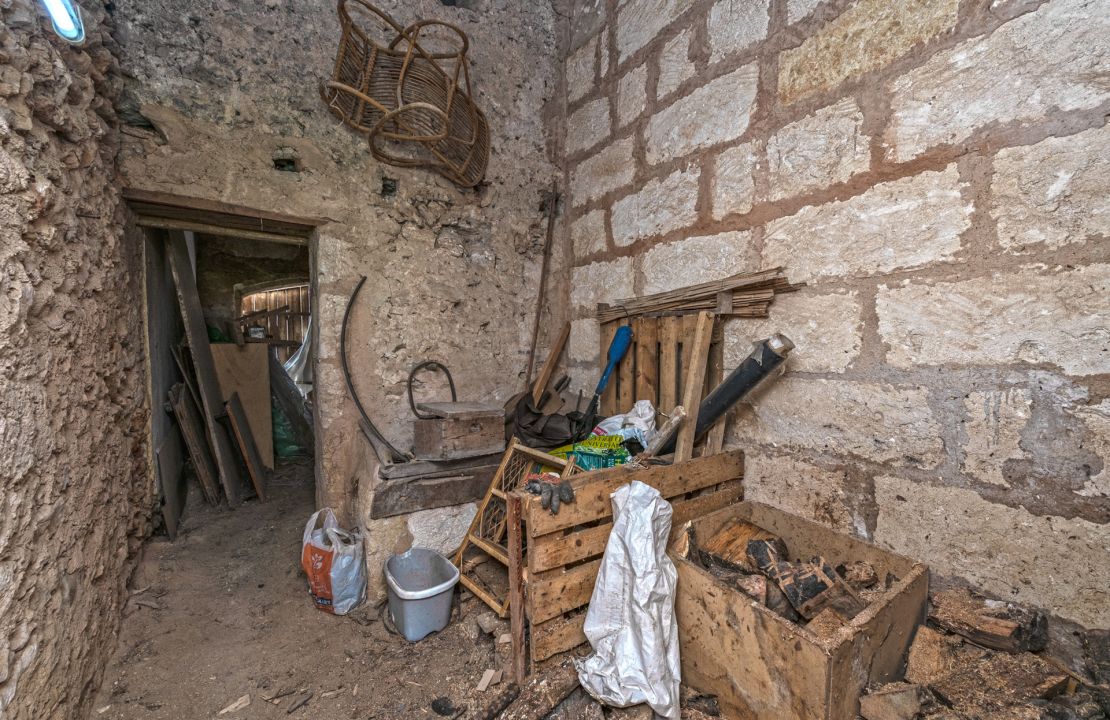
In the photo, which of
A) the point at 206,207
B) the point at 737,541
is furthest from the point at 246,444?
the point at 737,541

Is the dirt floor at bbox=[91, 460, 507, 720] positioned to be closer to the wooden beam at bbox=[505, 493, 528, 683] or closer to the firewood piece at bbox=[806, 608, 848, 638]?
the wooden beam at bbox=[505, 493, 528, 683]

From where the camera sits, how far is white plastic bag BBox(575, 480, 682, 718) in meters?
1.38

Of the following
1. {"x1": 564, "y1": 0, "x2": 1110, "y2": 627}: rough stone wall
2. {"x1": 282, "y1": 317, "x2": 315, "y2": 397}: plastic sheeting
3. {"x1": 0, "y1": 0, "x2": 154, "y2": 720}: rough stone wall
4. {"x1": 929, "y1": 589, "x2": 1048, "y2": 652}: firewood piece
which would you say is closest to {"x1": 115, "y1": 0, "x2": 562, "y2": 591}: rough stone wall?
{"x1": 0, "y1": 0, "x2": 154, "y2": 720}: rough stone wall

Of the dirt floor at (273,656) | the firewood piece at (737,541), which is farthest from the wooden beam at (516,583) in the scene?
the firewood piece at (737,541)

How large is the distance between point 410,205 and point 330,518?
1.73 meters

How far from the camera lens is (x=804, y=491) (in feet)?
5.89

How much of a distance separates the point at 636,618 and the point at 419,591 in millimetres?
943

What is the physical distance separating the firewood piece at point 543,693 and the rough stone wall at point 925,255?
3.43 ft

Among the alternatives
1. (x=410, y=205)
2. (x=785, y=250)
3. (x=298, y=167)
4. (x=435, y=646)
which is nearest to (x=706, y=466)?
(x=785, y=250)

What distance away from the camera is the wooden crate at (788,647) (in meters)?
1.12

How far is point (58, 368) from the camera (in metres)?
1.45

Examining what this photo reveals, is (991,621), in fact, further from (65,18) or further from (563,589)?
(65,18)

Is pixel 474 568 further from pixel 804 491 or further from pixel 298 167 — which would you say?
pixel 298 167

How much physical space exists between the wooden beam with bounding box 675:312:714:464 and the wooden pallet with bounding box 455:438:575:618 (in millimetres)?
473
